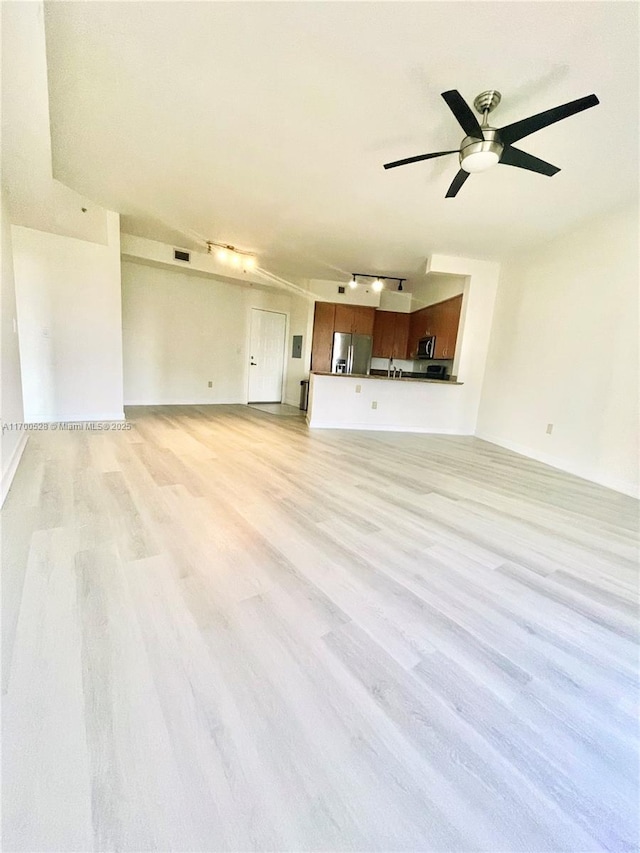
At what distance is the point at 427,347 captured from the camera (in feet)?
19.6

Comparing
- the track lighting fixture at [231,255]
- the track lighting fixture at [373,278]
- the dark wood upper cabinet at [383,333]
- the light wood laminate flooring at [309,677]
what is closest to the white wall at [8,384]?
the light wood laminate flooring at [309,677]

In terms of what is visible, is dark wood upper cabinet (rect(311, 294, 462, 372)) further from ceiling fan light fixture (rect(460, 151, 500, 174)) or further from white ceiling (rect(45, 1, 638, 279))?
ceiling fan light fixture (rect(460, 151, 500, 174))

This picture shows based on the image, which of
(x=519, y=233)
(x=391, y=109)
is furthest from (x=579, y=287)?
(x=391, y=109)

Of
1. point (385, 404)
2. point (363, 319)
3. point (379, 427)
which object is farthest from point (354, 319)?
point (379, 427)

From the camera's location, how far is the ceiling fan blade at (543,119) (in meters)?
1.59

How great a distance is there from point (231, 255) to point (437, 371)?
392 centimetres

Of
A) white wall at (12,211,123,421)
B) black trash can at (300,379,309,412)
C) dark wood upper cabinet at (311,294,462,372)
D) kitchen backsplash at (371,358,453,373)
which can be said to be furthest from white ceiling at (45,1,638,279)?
kitchen backsplash at (371,358,453,373)

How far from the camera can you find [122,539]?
1695 mm

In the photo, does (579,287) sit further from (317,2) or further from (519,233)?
(317,2)

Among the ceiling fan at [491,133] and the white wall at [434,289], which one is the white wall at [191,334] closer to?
the white wall at [434,289]

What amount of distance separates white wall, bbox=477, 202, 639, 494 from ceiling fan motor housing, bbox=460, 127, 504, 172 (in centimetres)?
208

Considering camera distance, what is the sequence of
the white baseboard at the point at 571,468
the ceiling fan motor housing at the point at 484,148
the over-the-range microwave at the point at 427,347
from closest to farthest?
the ceiling fan motor housing at the point at 484,148 → the white baseboard at the point at 571,468 → the over-the-range microwave at the point at 427,347

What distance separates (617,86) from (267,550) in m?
3.11

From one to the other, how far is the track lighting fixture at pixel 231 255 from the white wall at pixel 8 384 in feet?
8.17
